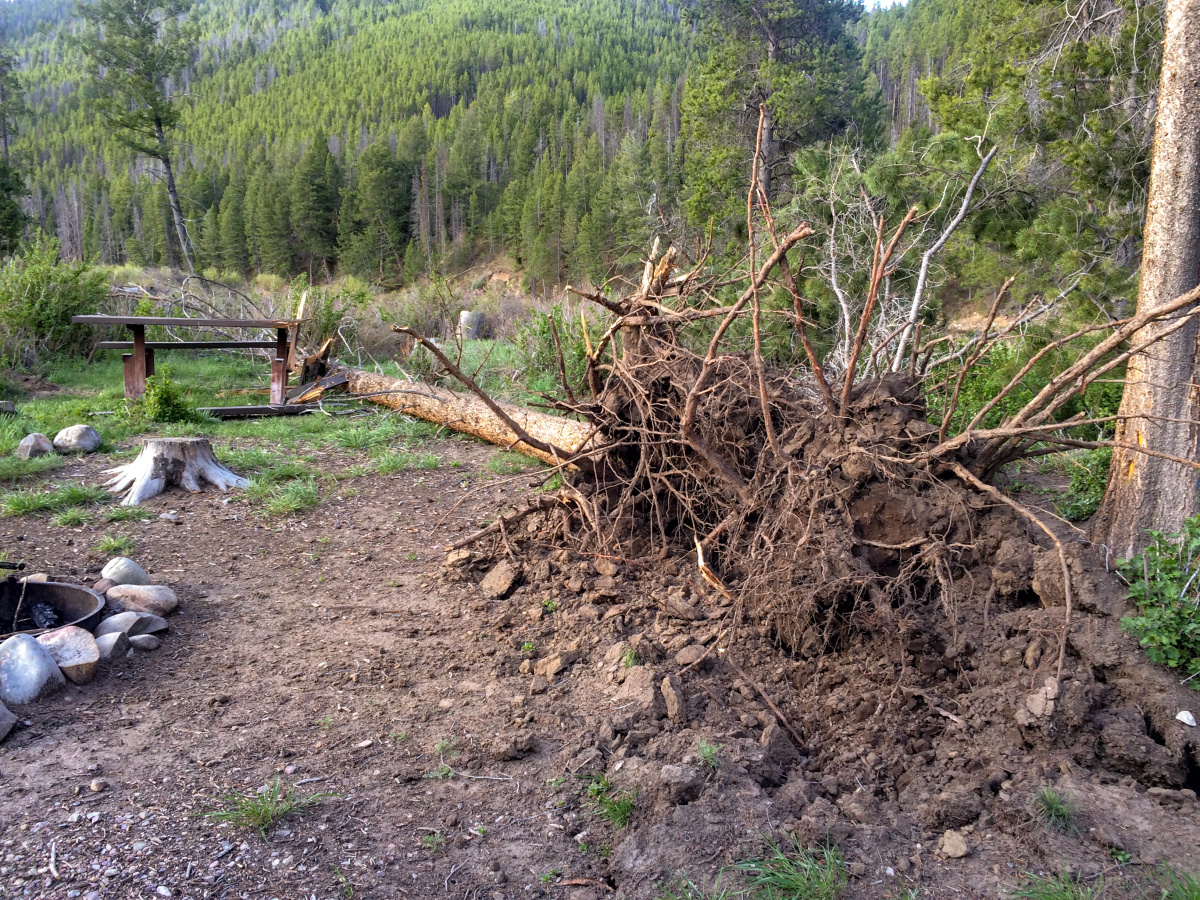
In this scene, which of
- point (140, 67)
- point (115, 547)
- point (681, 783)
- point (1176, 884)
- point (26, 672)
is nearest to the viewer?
point (1176, 884)

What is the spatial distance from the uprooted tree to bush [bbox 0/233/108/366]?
924 cm

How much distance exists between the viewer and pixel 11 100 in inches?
1065

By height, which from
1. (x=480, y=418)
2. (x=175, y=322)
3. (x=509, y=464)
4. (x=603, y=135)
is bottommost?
(x=509, y=464)

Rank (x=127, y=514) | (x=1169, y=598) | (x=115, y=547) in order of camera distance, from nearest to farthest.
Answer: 1. (x=1169, y=598)
2. (x=115, y=547)
3. (x=127, y=514)

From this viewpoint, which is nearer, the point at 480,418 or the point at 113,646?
the point at 113,646

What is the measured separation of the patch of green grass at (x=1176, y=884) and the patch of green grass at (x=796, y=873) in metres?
0.79

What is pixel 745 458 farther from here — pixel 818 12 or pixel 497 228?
pixel 497 228

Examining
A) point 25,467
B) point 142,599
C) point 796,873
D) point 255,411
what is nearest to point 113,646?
point 142,599

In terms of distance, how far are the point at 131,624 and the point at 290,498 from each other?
2046 millimetres

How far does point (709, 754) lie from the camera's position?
8.16ft

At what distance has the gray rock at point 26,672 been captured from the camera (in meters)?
2.83

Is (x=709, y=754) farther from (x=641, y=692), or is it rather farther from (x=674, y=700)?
(x=641, y=692)

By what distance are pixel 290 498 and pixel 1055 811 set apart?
4738 millimetres

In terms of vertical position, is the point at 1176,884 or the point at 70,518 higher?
the point at 1176,884
